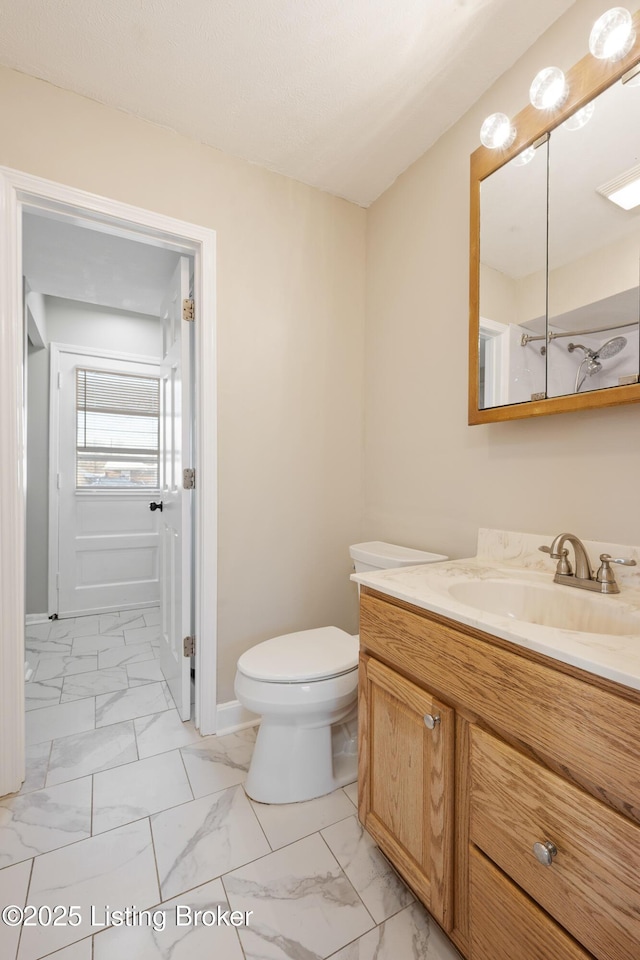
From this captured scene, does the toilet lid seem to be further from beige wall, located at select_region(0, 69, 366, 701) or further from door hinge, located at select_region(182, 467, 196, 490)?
door hinge, located at select_region(182, 467, 196, 490)

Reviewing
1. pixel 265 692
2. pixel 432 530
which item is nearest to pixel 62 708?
pixel 265 692

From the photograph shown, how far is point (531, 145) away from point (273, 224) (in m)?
1.03

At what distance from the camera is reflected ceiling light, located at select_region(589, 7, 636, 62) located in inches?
38.1

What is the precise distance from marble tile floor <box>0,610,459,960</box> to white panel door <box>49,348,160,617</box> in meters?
1.60

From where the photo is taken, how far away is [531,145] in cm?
121

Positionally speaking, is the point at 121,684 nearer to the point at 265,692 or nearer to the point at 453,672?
the point at 265,692

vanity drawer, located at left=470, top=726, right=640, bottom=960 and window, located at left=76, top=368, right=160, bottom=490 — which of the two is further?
window, located at left=76, top=368, right=160, bottom=490

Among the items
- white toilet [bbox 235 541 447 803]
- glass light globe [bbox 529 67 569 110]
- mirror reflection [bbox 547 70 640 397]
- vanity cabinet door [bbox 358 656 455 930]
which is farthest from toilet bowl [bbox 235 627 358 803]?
glass light globe [bbox 529 67 569 110]

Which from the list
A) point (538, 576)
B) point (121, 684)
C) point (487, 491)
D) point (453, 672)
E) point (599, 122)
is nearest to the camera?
point (453, 672)

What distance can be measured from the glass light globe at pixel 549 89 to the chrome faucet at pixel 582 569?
1.16 metres

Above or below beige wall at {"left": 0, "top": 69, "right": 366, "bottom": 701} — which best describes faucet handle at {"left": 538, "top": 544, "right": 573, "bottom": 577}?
below

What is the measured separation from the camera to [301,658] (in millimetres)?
1424

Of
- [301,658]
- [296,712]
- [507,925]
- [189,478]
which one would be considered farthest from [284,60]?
[507,925]

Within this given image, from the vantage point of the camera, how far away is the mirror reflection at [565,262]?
1.01 metres
